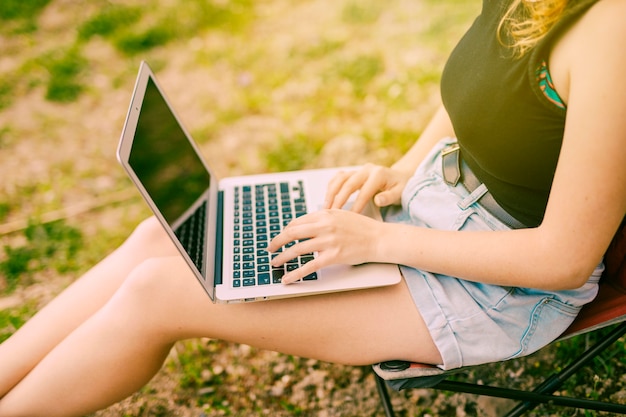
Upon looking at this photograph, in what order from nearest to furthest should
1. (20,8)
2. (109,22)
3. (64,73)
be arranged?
(64,73), (109,22), (20,8)

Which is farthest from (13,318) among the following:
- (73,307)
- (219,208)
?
(219,208)

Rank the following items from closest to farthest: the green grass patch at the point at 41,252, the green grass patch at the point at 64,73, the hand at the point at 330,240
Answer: the hand at the point at 330,240 < the green grass patch at the point at 41,252 < the green grass patch at the point at 64,73

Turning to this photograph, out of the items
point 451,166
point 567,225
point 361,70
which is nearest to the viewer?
point 567,225

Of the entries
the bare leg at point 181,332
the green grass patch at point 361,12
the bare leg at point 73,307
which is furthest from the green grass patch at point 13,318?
the green grass patch at point 361,12

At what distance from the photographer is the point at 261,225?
1679mm

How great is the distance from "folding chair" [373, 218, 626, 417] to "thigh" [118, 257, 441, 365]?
0.12ft

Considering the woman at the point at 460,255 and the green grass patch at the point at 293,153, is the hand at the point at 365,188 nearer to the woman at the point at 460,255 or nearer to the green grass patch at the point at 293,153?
the woman at the point at 460,255

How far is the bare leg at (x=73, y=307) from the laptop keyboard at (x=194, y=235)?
22 cm

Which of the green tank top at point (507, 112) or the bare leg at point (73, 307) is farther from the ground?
the green tank top at point (507, 112)

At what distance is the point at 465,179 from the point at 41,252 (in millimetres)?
2321

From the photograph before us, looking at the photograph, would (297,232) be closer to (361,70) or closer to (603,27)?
(603,27)

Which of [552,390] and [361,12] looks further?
[361,12]

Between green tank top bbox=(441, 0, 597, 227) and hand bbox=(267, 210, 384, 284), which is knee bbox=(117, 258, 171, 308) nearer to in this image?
hand bbox=(267, 210, 384, 284)

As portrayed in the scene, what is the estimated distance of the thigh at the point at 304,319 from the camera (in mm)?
1386
